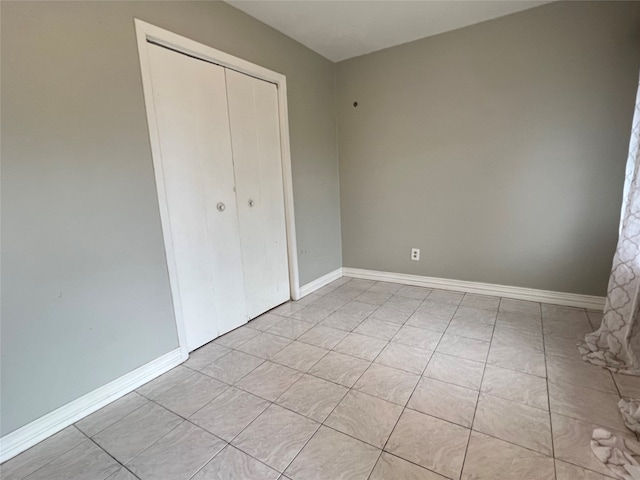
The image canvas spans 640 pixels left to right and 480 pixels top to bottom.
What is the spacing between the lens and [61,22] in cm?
132

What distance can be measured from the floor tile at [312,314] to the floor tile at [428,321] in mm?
672

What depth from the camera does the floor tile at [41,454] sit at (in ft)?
3.92

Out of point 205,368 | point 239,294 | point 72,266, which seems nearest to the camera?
point 72,266

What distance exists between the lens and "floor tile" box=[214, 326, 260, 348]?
2.12m

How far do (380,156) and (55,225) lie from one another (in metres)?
2.63

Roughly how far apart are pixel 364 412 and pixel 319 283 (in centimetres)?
180

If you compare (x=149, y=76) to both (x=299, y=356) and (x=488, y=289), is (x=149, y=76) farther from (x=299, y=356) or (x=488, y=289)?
(x=488, y=289)

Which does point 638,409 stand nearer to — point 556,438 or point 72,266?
point 556,438

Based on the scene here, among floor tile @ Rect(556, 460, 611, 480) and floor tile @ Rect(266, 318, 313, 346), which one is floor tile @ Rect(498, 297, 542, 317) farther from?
floor tile @ Rect(266, 318, 313, 346)

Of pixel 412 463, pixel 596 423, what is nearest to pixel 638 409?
pixel 596 423

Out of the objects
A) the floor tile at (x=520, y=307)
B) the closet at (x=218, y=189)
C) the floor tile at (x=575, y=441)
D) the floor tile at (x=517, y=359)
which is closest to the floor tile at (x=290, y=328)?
the closet at (x=218, y=189)

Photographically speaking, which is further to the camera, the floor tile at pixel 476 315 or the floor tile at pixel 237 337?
the floor tile at pixel 476 315

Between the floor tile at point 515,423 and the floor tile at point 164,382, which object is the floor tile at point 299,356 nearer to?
the floor tile at point 164,382

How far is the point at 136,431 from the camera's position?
137 cm
